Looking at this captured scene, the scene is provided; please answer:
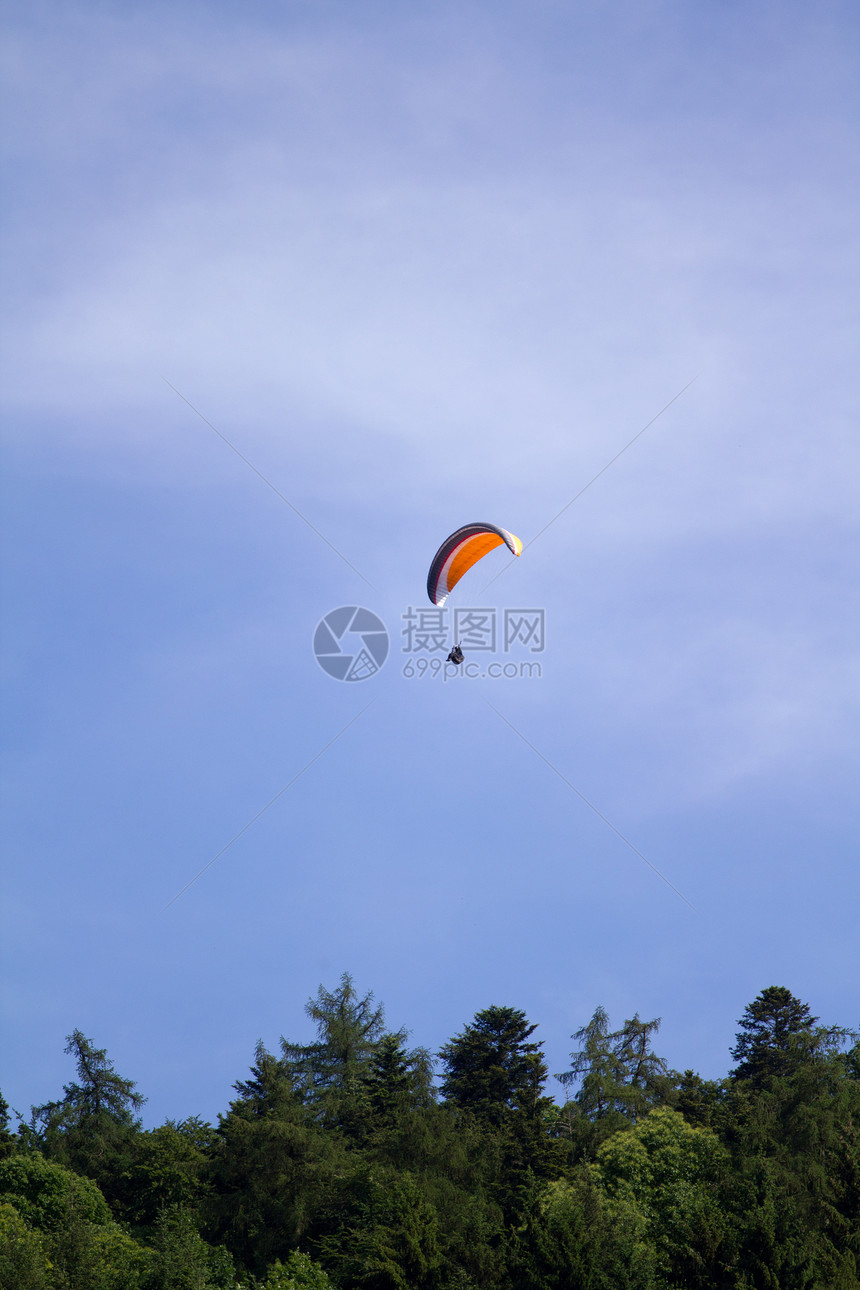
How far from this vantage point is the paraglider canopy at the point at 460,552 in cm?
4097

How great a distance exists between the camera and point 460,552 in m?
41.8

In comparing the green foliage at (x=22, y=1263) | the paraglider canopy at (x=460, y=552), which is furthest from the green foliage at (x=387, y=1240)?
the paraglider canopy at (x=460, y=552)

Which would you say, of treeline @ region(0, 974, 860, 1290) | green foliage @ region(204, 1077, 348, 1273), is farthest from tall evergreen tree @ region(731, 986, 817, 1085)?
green foliage @ region(204, 1077, 348, 1273)

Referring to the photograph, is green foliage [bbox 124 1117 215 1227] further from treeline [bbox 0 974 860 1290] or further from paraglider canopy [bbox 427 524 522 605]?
paraglider canopy [bbox 427 524 522 605]

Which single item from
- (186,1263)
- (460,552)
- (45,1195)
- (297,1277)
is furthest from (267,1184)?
(460,552)

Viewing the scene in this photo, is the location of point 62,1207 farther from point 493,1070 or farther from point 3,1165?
point 493,1070

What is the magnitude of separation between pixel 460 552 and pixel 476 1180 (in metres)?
21.8

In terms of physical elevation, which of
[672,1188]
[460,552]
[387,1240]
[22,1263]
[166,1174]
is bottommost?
→ [22,1263]

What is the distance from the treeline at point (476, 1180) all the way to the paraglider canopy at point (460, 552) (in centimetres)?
1871

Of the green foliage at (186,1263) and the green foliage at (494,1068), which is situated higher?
the green foliage at (494,1068)

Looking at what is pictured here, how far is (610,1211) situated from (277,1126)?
49.0 feet

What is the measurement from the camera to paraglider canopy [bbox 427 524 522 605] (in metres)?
41.0

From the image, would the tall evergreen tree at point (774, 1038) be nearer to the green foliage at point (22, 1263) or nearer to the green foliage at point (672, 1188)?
the green foliage at point (672, 1188)

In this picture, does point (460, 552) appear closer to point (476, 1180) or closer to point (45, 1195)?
point (476, 1180)
